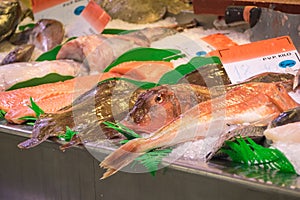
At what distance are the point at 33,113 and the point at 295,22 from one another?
1263 mm

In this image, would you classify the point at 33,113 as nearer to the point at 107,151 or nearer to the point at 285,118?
the point at 107,151

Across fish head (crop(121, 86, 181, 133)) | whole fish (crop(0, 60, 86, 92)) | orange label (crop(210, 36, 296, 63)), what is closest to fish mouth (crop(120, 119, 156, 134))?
fish head (crop(121, 86, 181, 133))

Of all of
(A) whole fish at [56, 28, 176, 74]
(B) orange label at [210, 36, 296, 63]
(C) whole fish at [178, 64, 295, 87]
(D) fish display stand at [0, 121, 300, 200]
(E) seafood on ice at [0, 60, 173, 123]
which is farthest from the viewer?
(A) whole fish at [56, 28, 176, 74]

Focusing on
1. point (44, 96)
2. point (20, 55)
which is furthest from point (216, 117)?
point (20, 55)

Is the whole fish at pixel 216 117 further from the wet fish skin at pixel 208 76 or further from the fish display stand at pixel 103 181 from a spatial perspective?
the wet fish skin at pixel 208 76

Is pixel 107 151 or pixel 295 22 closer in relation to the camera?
pixel 107 151

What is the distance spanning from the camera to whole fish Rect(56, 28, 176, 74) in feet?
8.98

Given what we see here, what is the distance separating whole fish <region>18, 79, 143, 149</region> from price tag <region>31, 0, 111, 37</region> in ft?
3.95

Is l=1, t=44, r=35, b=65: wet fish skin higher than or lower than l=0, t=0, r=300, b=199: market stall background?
higher

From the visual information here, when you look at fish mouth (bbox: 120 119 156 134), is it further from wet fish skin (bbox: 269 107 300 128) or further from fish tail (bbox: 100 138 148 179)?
wet fish skin (bbox: 269 107 300 128)

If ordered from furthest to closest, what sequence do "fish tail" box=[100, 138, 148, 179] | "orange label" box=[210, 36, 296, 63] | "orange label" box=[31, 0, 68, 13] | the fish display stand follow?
"orange label" box=[31, 0, 68, 13]
"orange label" box=[210, 36, 296, 63]
"fish tail" box=[100, 138, 148, 179]
the fish display stand

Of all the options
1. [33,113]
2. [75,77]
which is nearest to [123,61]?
[75,77]

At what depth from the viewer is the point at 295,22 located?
8.63ft

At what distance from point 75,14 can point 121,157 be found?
6.41ft
